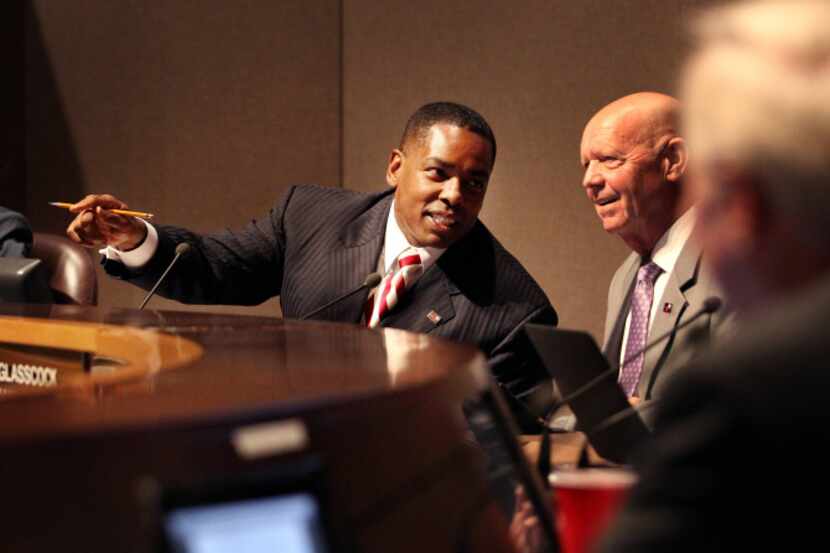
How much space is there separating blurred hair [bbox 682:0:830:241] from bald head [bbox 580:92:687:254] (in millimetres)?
2231

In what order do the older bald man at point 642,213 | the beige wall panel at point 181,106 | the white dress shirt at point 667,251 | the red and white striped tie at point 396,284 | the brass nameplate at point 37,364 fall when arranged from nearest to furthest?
1. the brass nameplate at point 37,364
2. the older bald man at point 642,213
3. the white dress shirt at point 667,251
4. the red and white striped tie at point 396,284
5. the beige wall panel at point 181,106

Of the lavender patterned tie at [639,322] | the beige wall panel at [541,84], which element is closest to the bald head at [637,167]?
the lavender patterned tie at [639,322]

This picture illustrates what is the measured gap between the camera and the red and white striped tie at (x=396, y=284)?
2.97 meters

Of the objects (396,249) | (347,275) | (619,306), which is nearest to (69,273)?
(347,275)

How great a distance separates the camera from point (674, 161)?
10.0 feet

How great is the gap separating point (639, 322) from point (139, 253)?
1236mm

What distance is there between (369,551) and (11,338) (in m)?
1.21

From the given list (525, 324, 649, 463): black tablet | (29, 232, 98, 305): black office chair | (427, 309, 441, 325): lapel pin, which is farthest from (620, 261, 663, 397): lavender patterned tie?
(29, 232, 98, 305): black office chair

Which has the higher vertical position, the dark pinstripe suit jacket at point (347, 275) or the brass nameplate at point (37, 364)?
the brass nameplate at point (37, 364)

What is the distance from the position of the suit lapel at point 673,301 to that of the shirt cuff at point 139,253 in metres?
1.23

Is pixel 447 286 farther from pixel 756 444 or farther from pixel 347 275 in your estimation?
pixel 756 444

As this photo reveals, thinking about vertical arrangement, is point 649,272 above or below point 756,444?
below

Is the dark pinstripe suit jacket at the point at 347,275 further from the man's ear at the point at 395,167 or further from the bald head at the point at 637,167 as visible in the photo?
the bald head at the point at 637,167

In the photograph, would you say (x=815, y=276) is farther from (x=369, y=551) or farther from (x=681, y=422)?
(x=369, y=551)
